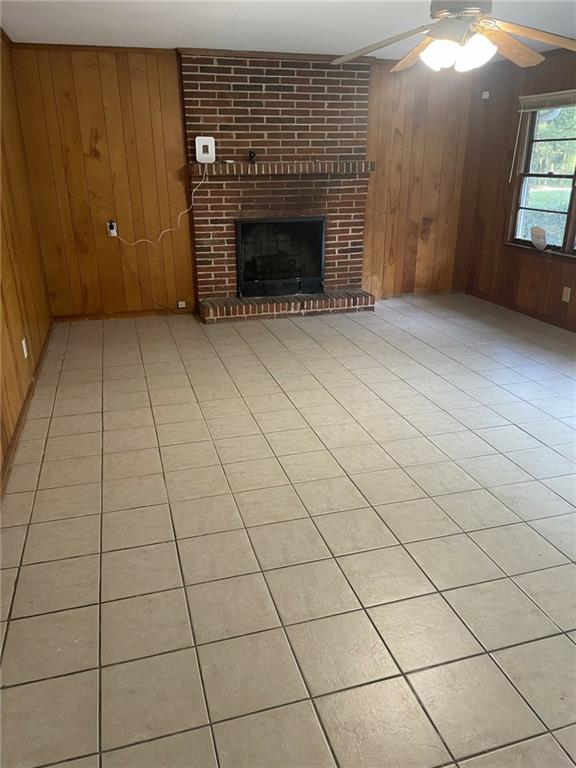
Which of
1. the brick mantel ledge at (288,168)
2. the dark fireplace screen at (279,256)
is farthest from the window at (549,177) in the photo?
the dark fireplace screen at (279,256)

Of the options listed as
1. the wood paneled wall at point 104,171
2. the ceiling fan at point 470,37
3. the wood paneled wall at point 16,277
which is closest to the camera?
the ceiling fan at point 470,37

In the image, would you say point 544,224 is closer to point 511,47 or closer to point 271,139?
point 271,139

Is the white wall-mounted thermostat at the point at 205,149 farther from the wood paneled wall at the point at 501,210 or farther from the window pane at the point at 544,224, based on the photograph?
the window pane at the point at 544,224

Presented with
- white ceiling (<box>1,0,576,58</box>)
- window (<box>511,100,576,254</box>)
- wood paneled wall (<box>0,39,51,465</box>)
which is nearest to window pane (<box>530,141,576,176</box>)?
window (<box>511,100,576,254</box>)

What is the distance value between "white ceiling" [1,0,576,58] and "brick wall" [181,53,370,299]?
0.32 meters

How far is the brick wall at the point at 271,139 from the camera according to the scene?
Answer: 4.80m

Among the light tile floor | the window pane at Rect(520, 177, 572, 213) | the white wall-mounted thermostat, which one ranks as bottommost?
the light tile floor

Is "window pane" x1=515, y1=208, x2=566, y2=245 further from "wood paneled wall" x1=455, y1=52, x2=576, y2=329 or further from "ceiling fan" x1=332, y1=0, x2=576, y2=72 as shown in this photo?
"ceiling fan" x1=332, y1=0, x2=576, y2=72

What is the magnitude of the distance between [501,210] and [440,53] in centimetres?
340

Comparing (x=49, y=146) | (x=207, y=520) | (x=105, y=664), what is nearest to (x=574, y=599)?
(x=207, y=520)

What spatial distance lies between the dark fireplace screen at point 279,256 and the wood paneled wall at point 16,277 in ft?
5.99

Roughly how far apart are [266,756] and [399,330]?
13.0ft

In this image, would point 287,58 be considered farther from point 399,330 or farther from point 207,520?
point 207,520

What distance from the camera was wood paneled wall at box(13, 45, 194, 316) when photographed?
4.53 metres
